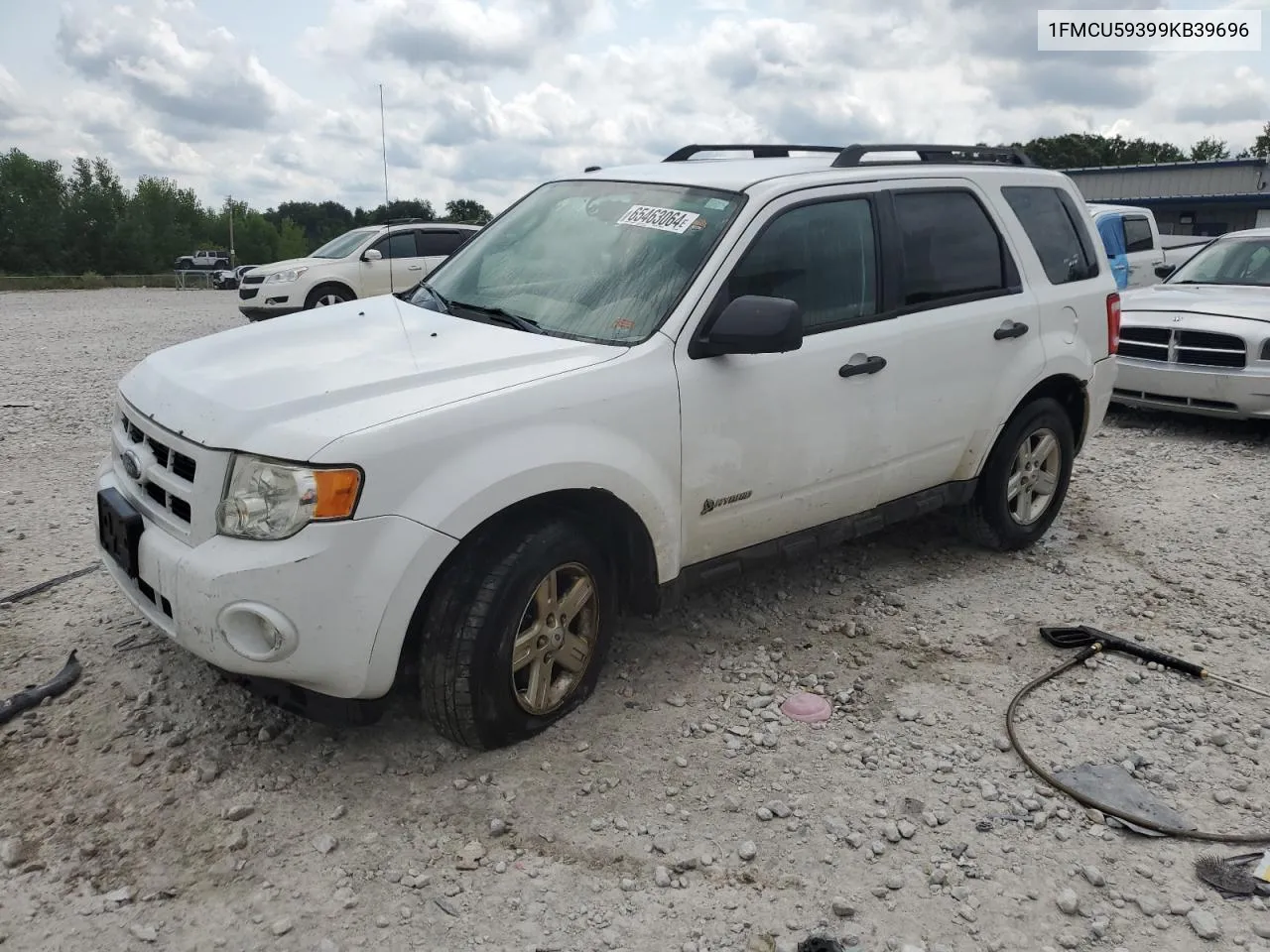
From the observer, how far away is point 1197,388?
323 inches

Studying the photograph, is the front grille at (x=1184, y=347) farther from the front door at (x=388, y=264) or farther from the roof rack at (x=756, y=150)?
the front door at (x=388, y=264)

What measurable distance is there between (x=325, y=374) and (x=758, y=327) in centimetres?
142

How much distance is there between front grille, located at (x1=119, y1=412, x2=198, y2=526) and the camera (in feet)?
10.1

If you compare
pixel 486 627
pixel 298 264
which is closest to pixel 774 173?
pixel 486 627

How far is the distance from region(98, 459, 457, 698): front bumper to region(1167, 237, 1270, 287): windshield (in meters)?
8.69

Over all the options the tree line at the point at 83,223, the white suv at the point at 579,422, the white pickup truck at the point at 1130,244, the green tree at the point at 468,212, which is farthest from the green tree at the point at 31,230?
the white suv at the point at 579,422

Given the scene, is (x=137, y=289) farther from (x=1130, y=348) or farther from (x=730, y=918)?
(x=730, y=918)

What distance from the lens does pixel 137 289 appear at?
3177 cm

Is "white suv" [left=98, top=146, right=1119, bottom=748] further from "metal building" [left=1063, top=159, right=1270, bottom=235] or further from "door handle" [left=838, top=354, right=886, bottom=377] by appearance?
"metal building" [left=1063, top=159, right=1270, bottom=235]

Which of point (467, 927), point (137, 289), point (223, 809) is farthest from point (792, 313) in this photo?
point (137, 289)

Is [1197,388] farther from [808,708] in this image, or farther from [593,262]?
[593,262]

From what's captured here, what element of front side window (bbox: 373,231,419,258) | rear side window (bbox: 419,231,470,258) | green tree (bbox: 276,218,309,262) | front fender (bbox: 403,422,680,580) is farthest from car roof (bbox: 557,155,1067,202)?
green tree (bbox: 276,218,309,262)

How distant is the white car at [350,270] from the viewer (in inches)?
578

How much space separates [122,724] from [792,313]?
2658mm
